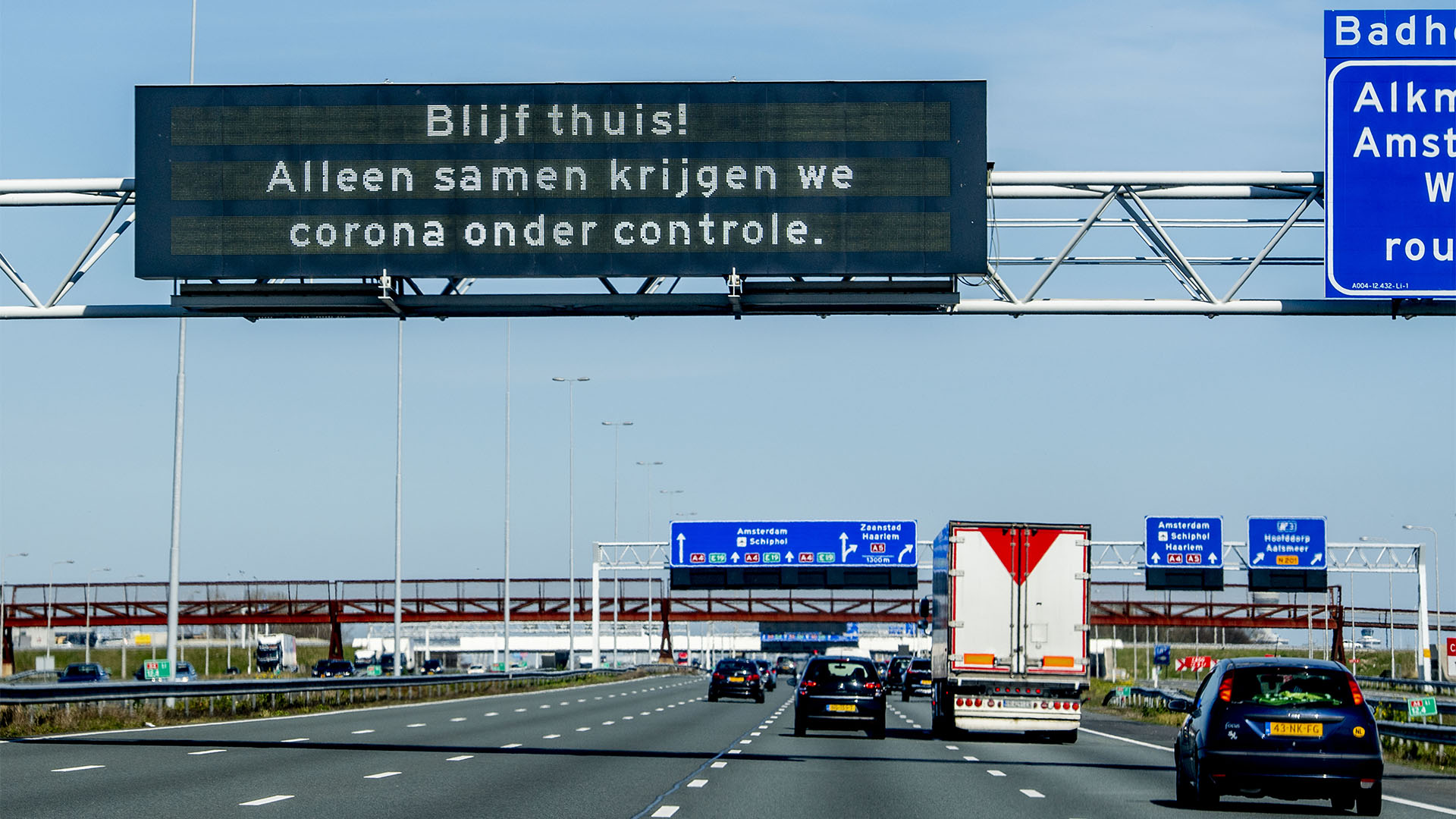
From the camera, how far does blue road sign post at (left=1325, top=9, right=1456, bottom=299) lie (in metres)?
20.9

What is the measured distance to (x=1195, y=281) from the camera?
2188cm

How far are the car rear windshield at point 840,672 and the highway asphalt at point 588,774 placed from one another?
1099 millimetres

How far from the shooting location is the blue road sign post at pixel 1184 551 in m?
75.8

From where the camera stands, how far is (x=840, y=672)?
34.1m

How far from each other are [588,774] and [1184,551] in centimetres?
5803

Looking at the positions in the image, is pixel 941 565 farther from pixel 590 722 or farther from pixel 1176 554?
pixel 1176 554

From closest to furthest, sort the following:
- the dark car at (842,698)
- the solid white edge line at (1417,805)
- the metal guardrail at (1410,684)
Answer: the solid white edge line at (1417,805) < the dark car at (842,698) < the metal guardrail at (1410,684)

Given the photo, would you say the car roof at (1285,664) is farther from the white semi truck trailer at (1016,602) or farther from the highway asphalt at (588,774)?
the white semi truck trailer at (1016,602)

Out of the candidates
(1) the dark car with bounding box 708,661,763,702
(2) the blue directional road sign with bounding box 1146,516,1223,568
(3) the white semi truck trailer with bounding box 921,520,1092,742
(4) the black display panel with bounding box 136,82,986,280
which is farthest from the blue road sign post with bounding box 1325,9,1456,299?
(2) the blue directional road sign with bounding box 1146,516,1223,568

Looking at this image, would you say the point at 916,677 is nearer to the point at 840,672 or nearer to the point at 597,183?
the point at 840,672

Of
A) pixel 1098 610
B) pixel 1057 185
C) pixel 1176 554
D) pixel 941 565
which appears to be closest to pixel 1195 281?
pixel 1057 185

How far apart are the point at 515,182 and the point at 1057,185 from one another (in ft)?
21.0

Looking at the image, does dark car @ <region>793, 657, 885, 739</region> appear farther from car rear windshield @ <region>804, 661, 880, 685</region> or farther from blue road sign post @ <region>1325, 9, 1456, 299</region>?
blue road sign post @ <region>1325, 9, 1456, 299</region>

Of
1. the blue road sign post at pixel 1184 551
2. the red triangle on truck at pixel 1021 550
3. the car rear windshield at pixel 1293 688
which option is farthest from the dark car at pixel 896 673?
the car rear windshield at pixel 1293 688
